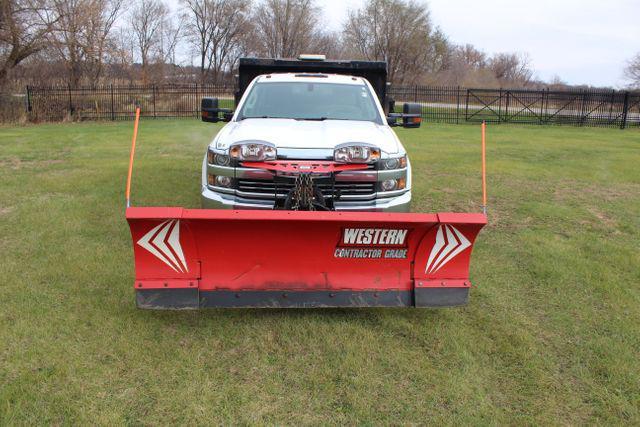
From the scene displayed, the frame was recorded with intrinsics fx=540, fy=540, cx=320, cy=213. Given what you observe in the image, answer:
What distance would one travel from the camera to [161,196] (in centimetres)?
813

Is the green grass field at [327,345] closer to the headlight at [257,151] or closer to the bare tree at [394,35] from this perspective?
the headlight at [257,151]

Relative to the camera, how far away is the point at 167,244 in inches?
149

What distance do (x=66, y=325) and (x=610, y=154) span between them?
14807mm

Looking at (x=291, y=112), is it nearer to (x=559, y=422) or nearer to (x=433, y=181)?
(x=559, y=422)

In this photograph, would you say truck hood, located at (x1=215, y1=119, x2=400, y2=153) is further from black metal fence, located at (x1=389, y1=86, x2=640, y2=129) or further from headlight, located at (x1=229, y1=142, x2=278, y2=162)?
black metal fence, located at (x1=389, y1=86, x2=640, y2=129)

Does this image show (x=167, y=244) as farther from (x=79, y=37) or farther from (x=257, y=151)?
(x=79, y=37)

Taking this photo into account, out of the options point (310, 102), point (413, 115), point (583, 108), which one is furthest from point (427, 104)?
point (310, 102)

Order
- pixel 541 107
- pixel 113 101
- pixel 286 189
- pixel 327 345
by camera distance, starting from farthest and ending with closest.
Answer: pixel 541 107 < pixel 113 101 < pixel 286 189 < pixel 327 345

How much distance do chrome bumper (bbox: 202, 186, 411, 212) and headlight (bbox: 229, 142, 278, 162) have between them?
365 mm

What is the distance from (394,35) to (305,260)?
5644 centimetres

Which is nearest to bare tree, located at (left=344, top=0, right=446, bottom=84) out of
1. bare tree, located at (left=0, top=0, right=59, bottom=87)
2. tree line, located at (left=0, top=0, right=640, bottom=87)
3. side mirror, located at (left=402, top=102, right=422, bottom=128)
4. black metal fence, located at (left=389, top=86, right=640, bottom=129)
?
tree line, located at (left=0, top=0, right=640, bottom=87)

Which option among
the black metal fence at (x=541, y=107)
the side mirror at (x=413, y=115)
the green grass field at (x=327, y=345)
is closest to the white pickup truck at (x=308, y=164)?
the green grass field at (x=327, y=345)

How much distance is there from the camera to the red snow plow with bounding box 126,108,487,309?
374 centimetres

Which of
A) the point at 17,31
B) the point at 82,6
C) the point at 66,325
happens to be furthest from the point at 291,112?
the point at 82,6
